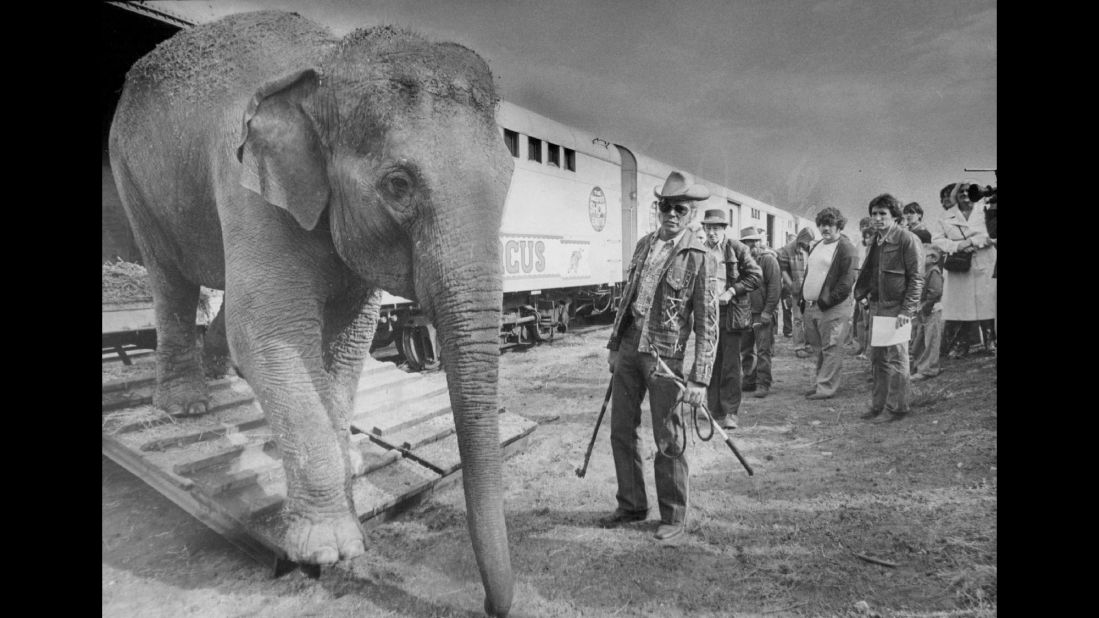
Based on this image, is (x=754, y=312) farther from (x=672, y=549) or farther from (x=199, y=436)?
(x=199, y=436)

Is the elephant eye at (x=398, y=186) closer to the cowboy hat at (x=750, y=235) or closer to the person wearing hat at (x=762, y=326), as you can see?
the person wearing hat at (x=762, y=326)

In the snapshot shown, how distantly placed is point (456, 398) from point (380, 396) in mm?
1745

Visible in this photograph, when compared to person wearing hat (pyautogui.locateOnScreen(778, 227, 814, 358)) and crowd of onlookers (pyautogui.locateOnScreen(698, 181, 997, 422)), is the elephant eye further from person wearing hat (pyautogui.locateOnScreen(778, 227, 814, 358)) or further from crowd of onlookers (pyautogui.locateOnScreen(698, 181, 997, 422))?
person wearing hat (pyautogui.locateOnScreen(778, 227, 814, 358))

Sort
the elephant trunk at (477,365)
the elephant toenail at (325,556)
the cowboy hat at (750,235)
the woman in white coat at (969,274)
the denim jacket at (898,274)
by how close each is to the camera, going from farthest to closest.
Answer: the cowboy hat at (750,235)
the woman in white coat at (969,274)
the denim jacket at (898,274)
the elephant toenail at (325,556)
the elephant trunk at (477,365)

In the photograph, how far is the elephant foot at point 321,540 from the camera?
2191mm

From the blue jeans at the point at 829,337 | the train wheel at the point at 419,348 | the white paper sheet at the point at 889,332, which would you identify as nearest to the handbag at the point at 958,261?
the white paper sheet at the point at 889,332

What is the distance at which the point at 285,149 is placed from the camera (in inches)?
82.1

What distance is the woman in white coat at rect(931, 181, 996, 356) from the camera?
4.41m

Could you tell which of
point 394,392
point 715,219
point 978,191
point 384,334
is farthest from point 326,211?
point 384,334

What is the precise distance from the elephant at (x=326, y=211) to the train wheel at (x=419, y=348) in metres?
2.74

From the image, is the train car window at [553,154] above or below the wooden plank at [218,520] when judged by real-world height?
above

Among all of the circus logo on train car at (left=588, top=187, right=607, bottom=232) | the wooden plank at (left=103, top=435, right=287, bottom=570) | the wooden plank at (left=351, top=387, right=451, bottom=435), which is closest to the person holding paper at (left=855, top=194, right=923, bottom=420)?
the wooden plank at (left=351, top=387, right=451, bottom=435)
